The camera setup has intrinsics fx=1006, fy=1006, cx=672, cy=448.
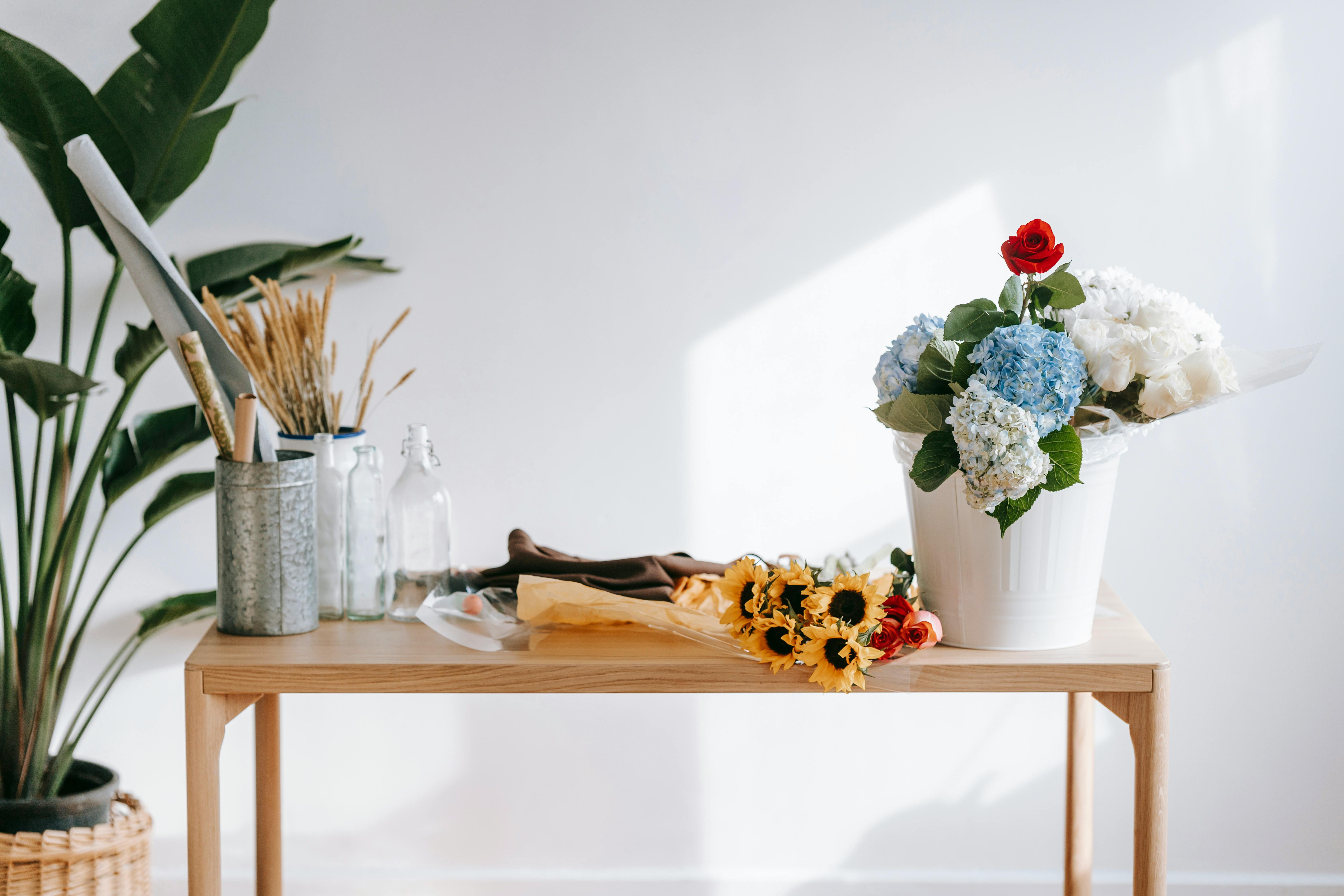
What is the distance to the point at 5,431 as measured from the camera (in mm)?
→ 1851

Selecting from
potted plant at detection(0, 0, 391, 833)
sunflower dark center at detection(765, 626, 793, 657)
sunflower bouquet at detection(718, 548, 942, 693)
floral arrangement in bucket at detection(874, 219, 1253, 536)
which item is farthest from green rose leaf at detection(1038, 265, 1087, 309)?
potted plant at detection(0, 0, 391, 833)

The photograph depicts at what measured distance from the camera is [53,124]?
1389 mm

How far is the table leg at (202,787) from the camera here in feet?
3.67

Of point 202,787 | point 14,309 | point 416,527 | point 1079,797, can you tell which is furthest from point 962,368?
point 14,309

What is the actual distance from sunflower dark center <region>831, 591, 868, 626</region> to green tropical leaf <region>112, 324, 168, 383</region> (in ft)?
3.51

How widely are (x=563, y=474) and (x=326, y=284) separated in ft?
1.87

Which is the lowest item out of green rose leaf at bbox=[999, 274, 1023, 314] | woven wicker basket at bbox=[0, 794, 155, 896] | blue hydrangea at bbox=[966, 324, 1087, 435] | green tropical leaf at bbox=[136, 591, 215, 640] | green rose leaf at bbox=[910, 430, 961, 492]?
woven wicker basket at bbox=[0, 794, 155, 896]

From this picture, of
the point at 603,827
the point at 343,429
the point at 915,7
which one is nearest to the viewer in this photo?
the point at 343,429

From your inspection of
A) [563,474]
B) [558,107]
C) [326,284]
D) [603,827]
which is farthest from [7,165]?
[603,827]

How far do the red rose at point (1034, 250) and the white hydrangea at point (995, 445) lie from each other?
0.49 ft

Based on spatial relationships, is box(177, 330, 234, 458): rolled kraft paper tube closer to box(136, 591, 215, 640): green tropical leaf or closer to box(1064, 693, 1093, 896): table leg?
box(136, 591, 215, 640): green tropical leaf

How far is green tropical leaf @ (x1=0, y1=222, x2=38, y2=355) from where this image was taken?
4.71ft

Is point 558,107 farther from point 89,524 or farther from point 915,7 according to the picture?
point 89,524

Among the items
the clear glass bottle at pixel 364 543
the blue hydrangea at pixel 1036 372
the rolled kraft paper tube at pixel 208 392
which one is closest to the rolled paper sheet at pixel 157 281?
the rolled kraft paper tube at pixel 208 392
